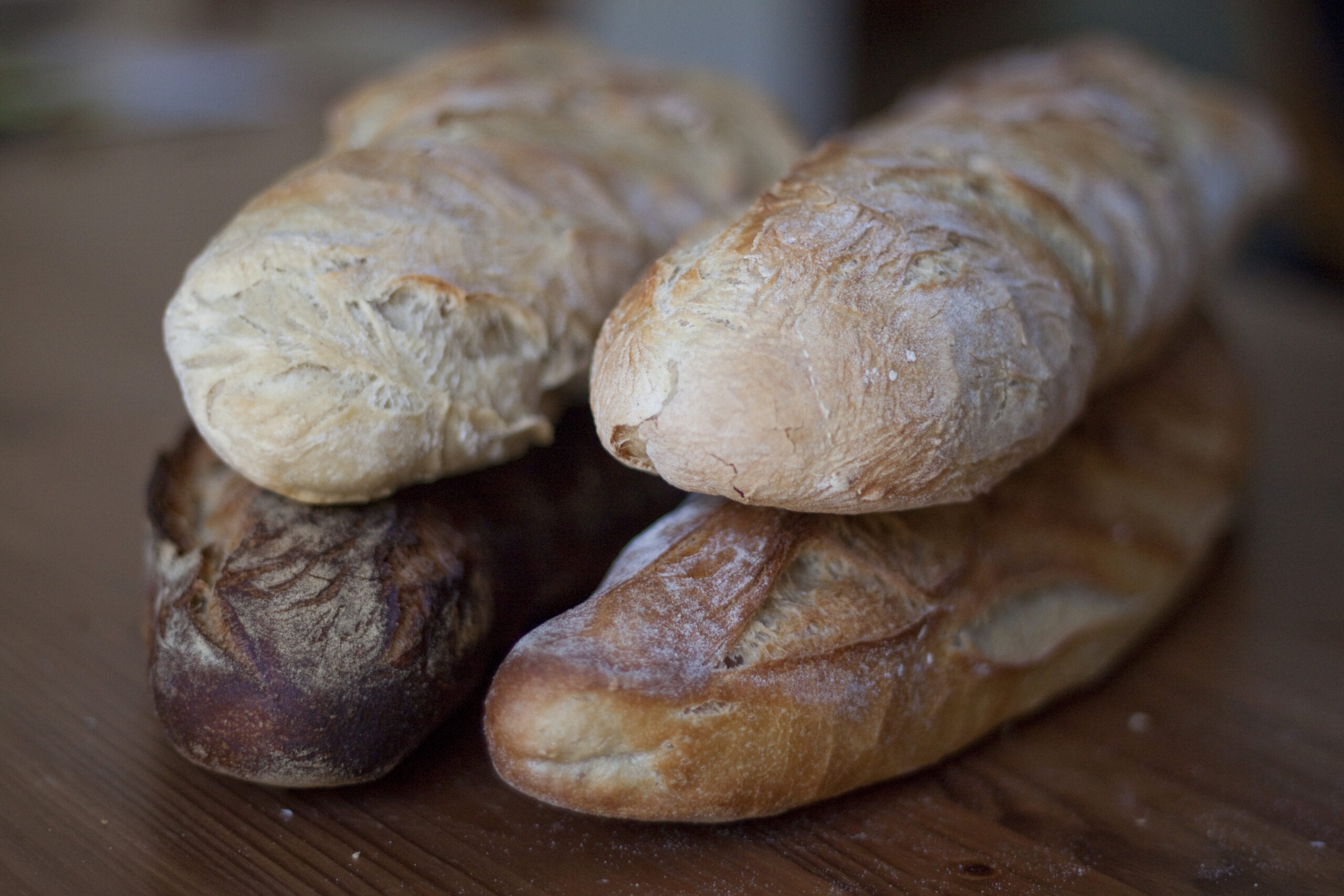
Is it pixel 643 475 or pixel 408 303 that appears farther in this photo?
pixel 643 475

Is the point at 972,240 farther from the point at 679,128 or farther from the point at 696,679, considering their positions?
the point at 679,128

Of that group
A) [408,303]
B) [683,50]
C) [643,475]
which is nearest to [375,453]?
[408,303]

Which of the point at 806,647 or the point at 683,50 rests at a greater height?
the point at 806,647

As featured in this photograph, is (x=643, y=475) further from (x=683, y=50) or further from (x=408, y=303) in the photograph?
(x=683, y=50)

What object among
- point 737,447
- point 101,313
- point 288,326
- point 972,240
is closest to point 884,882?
point 737,447

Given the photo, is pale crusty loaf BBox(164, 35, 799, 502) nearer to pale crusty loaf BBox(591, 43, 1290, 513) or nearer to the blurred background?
pale crusty loaf BBox(591, 43, 1290, 513)

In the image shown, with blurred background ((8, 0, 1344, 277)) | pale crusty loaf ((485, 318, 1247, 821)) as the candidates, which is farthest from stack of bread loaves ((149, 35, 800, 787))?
blurred background ((8, 0, 1344, 277))

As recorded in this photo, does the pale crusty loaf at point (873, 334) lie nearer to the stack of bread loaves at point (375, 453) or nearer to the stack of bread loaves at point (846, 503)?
the stack of bread loaves at point (846, 503)

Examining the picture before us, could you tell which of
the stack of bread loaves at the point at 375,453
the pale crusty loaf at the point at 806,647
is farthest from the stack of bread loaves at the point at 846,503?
the stack of bread loaves at the point at 375,453
